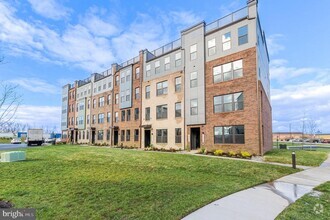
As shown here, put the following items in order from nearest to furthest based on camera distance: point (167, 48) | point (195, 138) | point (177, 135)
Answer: point (195, 138)
point (177, 135)
point (167, 48)

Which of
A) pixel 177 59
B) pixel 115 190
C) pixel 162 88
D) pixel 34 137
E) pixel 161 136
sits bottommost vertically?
pixel 115 190

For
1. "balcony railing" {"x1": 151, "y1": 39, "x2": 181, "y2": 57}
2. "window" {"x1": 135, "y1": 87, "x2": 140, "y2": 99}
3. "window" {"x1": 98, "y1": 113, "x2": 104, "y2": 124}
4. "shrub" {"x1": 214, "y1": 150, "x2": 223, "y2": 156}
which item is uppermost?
"balcony railing" {"x1": 151, "y1": 39, "x2": 181, "y2": 57}

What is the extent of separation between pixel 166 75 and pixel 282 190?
20.9 metres

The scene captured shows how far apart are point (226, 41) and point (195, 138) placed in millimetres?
10839

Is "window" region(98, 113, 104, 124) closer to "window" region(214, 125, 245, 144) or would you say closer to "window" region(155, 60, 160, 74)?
"window" region(155, 60, 160, 74)

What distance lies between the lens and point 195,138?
24344 millimetres

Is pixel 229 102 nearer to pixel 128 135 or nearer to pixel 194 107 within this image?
pixel 194 107

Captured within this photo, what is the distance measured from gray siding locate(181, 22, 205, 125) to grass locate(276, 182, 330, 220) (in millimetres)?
15439

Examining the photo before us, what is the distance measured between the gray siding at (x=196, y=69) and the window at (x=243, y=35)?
4.10 m

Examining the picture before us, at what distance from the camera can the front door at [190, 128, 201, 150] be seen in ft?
78.7

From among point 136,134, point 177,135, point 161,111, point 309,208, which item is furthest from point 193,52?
point 309,208

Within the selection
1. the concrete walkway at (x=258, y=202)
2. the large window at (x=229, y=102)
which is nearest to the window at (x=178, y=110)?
the large window at (x=229, y=102)

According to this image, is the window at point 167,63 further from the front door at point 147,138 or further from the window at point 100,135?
the window at point 100,135

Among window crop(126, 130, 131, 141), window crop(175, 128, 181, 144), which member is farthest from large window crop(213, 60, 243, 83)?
window crop(126, 130, 131, 141)
